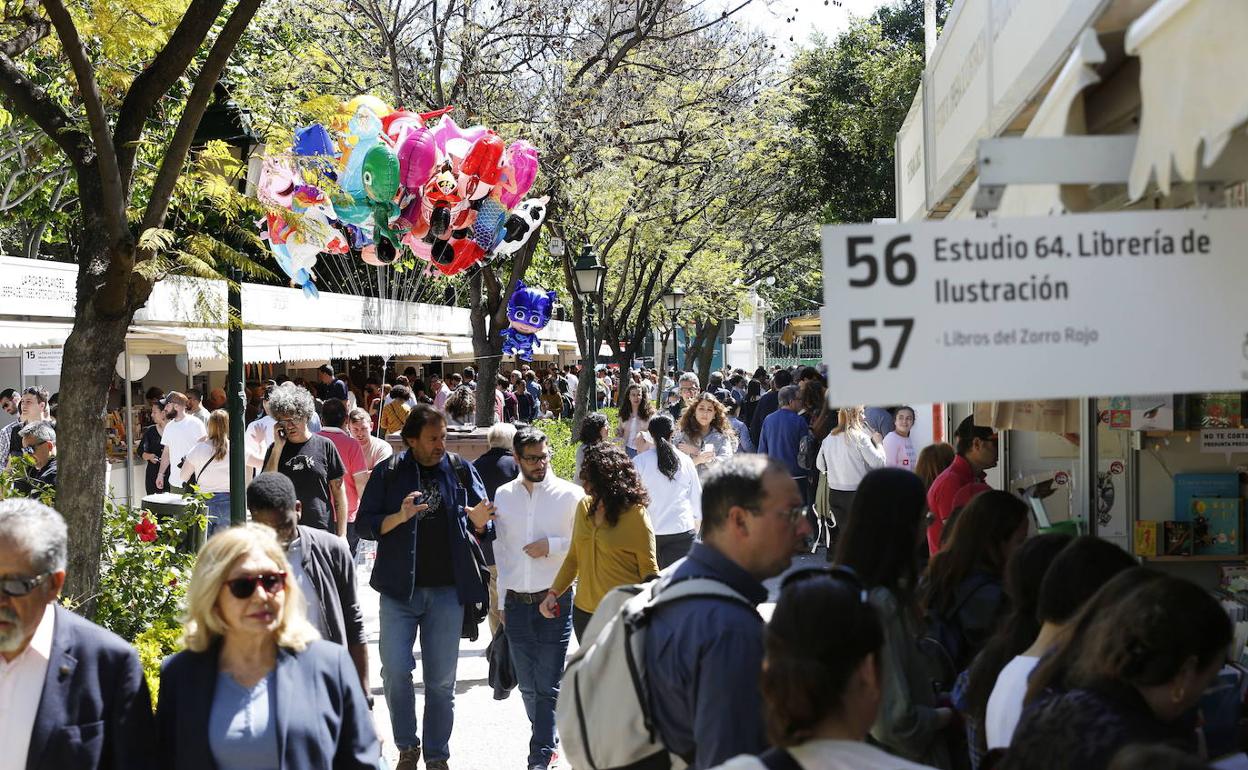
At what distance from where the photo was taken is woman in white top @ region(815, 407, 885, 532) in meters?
11.6

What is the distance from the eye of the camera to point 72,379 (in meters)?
5.92

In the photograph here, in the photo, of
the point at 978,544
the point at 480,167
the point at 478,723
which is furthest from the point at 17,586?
the point at 480,167

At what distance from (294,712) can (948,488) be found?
4843 mm

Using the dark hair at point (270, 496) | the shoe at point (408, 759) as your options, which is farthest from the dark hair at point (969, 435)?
the dark hair at point (270, 496)

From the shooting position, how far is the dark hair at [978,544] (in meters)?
4.82

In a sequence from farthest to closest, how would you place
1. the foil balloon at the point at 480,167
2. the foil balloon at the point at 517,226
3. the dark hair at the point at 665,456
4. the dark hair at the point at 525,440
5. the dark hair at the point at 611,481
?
1. the foil balloon at the point at 517,226
2. the foil balloon at the point at 480,167
3. the dark hair at the point at 665,456
4. the dark hair at the point at 525,440
5. the dark hair at the point at 611,481

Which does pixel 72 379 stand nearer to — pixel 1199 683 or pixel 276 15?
pixel 1199 683

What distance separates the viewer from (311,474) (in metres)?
8.47

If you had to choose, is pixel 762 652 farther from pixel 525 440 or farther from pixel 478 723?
pixel 478 723

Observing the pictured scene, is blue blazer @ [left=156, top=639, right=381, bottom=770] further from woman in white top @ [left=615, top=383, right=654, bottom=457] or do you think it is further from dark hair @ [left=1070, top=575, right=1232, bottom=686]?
woman in white top @ [left=615, top=383, right=654, bottom=457]

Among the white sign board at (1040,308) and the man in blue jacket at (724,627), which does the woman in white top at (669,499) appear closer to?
the man in blue jacket at (724,627)

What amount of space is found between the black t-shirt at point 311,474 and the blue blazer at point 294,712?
4781 mm

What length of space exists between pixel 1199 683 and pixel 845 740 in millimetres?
865

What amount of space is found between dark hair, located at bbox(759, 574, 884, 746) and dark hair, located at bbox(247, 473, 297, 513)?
9.86 feet
